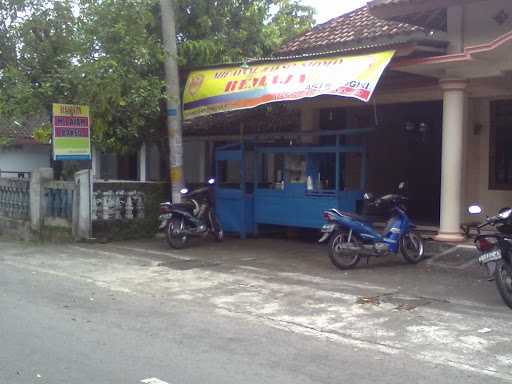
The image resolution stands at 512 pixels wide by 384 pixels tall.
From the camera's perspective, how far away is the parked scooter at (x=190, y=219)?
1251 cm

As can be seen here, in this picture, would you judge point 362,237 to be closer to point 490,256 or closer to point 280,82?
point 490,256

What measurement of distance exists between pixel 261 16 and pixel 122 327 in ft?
35.6

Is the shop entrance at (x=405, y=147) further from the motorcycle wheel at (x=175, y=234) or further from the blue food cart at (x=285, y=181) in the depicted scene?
the motorcycle wheel at (x=175, y=234)

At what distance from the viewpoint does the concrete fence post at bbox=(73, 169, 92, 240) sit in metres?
13.3

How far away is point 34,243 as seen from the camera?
45.0ft

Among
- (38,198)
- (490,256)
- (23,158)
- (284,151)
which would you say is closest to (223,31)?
(284,151)

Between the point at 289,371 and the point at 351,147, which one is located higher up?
the point at 351,147

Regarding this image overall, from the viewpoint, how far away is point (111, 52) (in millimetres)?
12875

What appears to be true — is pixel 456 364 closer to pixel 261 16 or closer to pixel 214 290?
pixel 214 290

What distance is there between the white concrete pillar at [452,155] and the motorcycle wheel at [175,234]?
185 inches

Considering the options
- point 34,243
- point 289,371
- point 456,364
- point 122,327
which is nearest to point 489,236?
point 456,364

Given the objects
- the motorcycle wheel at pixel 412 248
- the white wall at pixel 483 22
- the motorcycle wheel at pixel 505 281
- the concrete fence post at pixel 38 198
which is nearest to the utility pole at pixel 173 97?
the concrete fence post at pixel 38 198

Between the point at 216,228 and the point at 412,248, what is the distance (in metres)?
4.31

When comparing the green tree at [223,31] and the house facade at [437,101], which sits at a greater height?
the green tree at [223,31]
